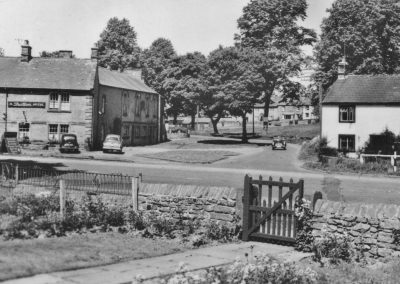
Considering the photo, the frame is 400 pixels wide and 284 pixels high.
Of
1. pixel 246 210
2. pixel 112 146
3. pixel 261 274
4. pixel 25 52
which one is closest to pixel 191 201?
pixel 246 210

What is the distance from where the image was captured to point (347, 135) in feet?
145

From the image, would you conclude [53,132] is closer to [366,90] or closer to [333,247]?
[366,90]

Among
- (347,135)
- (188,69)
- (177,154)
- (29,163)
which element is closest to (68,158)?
(29,163)

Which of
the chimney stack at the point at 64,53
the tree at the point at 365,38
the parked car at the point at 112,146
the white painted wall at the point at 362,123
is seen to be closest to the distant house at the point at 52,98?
the chimney stack at the point at 64,53

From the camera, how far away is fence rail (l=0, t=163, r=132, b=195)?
51.8ft

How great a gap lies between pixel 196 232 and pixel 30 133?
3692 cm

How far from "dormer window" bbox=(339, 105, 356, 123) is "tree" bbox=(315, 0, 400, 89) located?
14798mm

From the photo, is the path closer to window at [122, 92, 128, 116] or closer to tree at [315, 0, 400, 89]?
window at [122, 92, 128, 116]

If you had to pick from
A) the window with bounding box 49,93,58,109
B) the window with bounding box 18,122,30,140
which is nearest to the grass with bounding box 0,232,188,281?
the window with bounding box 49,93,58,109

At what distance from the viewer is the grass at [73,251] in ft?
33.0

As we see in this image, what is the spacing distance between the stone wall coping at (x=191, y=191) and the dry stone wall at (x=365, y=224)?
111 inches

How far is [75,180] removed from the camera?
16.8 metres

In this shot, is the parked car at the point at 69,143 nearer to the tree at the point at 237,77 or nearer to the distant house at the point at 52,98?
the distant house at the point at 52,98

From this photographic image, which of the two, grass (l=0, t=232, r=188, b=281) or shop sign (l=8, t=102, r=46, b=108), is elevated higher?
shop sign (l=8, t=102, r=46, b=108)
